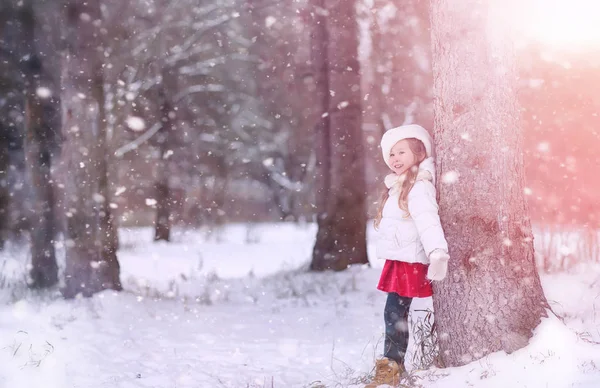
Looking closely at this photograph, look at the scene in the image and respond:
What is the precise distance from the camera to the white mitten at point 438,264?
145 inches

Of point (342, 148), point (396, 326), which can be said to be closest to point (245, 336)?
point (396, 326)

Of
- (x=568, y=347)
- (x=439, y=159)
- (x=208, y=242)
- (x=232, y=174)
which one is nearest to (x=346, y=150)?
(x=439, y=159)

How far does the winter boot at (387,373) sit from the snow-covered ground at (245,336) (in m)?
0.12

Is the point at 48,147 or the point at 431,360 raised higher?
the point at 48,147

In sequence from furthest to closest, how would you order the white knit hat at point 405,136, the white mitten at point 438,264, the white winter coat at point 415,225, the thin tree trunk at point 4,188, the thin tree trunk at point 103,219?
the thin tree trunk at point 4,188 < the thin tree trunk at point 103,219 < the white knit hat at point 405,136 < the white winter coat at point 415,225 < the white mitten at point 438,264

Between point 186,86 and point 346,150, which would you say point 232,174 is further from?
point 346,150

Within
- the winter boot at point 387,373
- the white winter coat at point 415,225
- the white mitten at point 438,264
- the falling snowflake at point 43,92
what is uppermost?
the falling snowflake at point 43,92

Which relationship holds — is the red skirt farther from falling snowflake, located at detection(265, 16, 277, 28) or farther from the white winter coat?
falling snowflake, located at detection(265, 16, 277, 28)

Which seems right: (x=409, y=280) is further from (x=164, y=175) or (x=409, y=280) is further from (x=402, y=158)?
(x=164, y=175)

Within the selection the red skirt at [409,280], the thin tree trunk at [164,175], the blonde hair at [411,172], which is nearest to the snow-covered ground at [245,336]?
the red skirt at [409,280]

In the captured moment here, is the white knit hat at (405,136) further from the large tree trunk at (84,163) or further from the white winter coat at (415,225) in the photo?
the large tree trunk at (84,163)

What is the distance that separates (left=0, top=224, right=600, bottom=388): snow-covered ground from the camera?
3736mm

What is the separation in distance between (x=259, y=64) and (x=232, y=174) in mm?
6517

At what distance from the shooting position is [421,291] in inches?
162
